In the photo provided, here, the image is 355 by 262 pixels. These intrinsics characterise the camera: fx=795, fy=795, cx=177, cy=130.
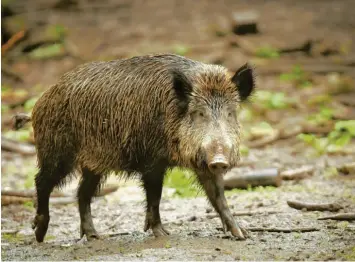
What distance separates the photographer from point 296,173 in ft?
31.2

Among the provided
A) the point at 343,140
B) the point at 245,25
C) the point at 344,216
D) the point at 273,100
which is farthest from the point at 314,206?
the point at 245,25

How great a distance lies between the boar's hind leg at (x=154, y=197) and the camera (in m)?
6.54

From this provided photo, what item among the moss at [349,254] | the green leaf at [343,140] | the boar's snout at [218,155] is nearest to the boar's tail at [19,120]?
the boar's snout at [218,155]

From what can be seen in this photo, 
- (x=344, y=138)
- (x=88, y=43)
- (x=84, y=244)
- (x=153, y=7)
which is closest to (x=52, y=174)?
(x=84, y=244)

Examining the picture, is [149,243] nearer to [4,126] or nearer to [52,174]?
[52,174]

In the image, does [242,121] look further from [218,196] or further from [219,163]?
[219,163]

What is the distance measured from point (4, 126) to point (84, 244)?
7.14 metres

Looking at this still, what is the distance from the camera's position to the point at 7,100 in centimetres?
1524

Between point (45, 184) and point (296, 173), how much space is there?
138 inches

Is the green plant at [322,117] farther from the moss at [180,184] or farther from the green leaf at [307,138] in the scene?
the moss at [180,184]

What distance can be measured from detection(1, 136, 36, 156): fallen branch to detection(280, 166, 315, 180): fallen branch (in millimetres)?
4105

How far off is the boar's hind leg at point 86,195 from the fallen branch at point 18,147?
4.66 metres

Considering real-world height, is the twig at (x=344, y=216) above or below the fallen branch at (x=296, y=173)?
above

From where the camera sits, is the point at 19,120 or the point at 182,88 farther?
the point at 19,120
